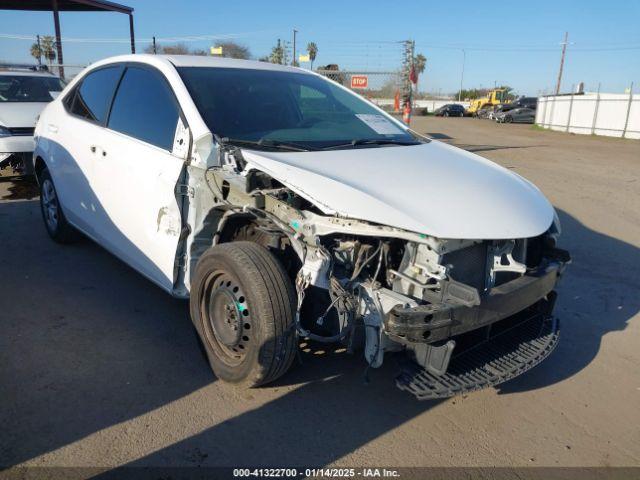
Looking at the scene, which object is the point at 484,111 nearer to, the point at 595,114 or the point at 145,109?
the point at 595,114

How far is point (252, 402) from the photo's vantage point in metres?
2.95

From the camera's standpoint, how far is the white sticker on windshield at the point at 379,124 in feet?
12.7

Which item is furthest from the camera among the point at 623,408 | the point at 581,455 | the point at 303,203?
the point at 623,408

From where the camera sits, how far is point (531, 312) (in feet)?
10.8

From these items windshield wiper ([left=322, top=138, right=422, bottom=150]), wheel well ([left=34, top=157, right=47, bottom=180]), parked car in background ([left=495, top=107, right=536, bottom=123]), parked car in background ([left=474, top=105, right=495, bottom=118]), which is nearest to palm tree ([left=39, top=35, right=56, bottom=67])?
wheel well ([left=34, top=157, right=47, bottom=180])

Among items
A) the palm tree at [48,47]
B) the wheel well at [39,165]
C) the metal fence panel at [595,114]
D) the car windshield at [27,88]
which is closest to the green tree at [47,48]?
the palm tree at [48,47]

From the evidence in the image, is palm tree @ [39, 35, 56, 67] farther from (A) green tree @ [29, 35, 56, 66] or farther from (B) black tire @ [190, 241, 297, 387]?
(B) black tire @ [190, 241, 297, 387]

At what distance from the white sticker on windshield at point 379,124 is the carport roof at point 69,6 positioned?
20.3 m

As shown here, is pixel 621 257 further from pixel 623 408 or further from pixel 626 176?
pixel 626 176

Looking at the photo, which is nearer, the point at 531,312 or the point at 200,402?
the point at 200,402

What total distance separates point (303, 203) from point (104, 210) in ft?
6.77

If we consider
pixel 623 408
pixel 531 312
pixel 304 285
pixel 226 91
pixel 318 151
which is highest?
pixel 226 91

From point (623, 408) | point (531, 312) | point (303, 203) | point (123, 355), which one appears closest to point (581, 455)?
point (623, 408)

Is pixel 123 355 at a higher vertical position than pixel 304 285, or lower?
lower
